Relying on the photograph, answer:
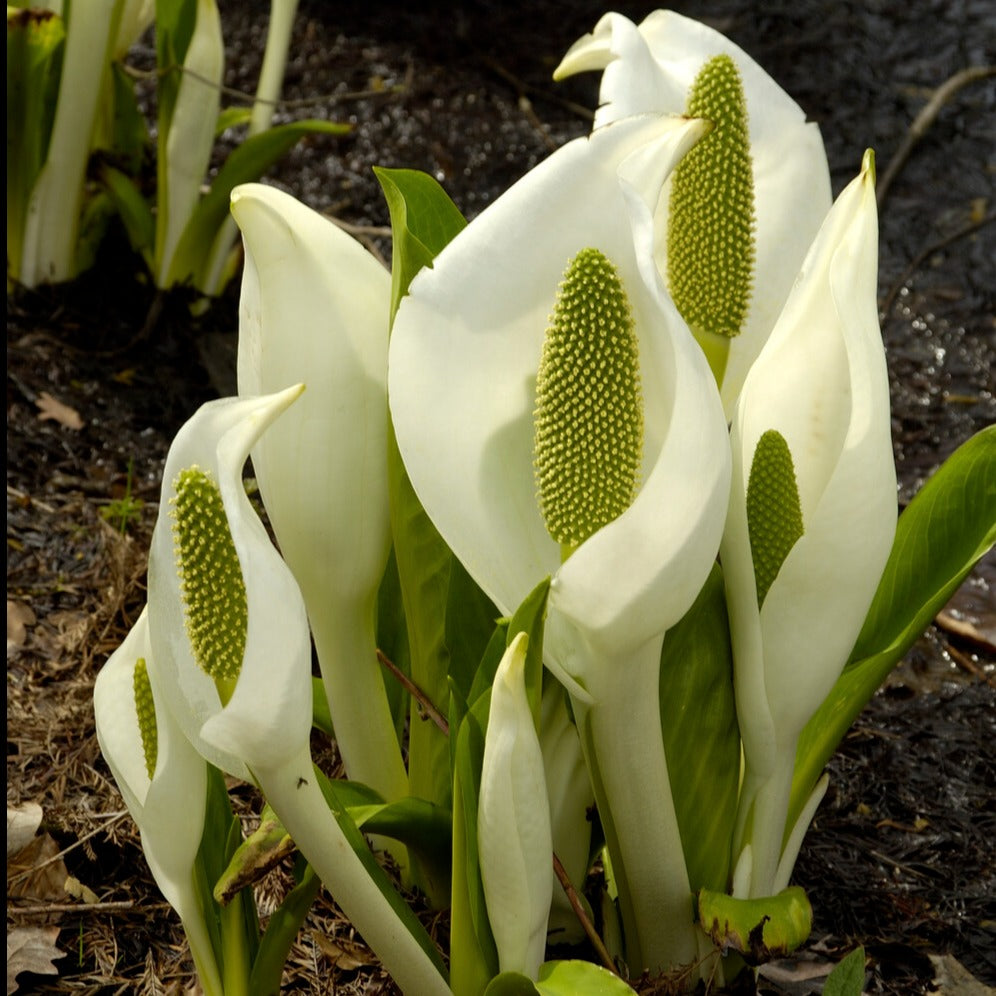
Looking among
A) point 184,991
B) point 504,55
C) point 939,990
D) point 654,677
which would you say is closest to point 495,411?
point 654,677

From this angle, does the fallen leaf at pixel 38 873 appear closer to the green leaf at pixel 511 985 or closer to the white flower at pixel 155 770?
the white flower at pixel 155 770

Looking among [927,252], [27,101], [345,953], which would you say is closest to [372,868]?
[345,953]

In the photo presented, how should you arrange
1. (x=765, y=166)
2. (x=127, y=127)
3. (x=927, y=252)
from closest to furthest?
(x=765, y=166) → (x=127, y=127) → (x=927, y=252)

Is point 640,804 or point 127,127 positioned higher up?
point 640,804

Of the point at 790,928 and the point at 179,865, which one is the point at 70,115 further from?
the point at 790,928

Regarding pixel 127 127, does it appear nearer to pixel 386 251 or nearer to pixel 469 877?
pixel 386 251

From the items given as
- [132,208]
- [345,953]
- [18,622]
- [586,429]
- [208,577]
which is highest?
[586,429]

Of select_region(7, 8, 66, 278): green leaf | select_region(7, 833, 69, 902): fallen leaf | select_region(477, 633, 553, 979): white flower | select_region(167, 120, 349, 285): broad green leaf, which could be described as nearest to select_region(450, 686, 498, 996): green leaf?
select_region(477, 633, 553, 979): white flower
